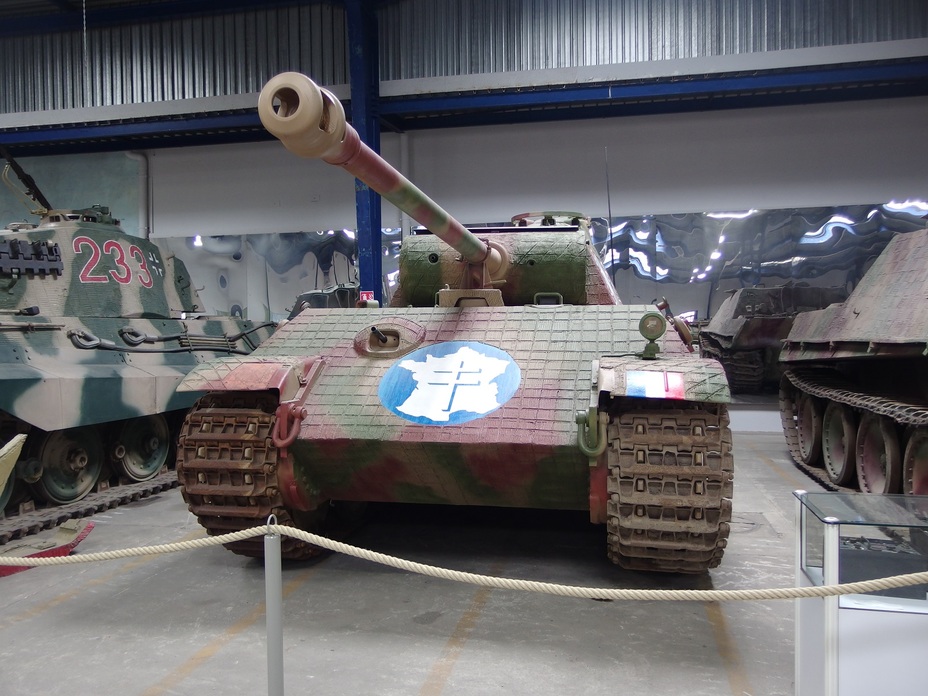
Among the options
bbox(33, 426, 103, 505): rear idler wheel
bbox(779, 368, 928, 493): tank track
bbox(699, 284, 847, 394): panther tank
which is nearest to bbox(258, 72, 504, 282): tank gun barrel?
bbox(779, 368, 928, 493): tank track

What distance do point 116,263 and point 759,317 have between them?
8.92m

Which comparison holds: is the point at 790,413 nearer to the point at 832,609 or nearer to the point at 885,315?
the point at 885,315

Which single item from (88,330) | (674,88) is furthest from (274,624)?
(674,88)

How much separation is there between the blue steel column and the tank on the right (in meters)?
6.47

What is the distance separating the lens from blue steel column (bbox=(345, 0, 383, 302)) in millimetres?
11828

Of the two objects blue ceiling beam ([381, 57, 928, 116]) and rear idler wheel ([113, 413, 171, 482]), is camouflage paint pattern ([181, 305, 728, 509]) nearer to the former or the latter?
rear idler wheel ([113, 413, 171, 482])

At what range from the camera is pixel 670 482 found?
3.87 m

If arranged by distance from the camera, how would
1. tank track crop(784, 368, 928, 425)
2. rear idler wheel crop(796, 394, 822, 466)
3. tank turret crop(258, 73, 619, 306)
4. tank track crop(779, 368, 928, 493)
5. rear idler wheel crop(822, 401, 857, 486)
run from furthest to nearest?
rear idler wheel crop(796, 394, 822, 466)
rear idler wheel crop(822, 401, 857, 486)
tank track crop(779, 368, 928, 493)
tank track crop(784, 368, 928, 425)
tank turret crop(258, 73, 619, 306)

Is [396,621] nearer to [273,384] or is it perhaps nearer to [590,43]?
[273,384]

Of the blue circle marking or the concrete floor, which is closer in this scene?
the concrete floor

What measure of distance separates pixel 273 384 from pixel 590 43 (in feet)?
31.1

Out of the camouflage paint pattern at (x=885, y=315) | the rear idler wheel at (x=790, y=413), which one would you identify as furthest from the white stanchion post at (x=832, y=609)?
the rear idler wheel at (x=790, y=413)

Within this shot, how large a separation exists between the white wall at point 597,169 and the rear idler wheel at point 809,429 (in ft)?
14.4

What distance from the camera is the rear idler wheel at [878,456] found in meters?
6.20
